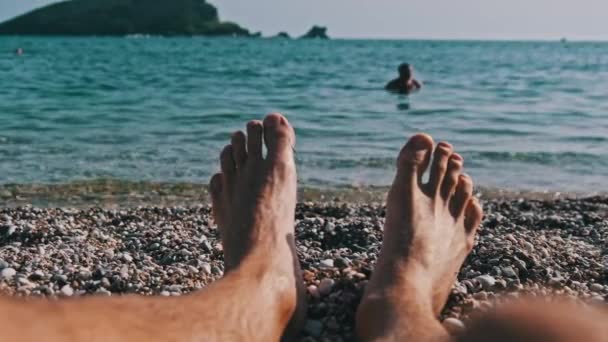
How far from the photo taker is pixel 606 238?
424 cm

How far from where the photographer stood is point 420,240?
286 cm

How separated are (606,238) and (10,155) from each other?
5969 mm

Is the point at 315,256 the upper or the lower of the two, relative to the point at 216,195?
lower

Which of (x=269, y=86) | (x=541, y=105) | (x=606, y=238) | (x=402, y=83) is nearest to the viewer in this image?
(x=606, y=238)

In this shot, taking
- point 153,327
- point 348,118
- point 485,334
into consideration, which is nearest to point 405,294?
point 485,334

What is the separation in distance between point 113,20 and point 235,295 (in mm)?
99726

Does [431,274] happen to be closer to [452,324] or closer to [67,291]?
[452,324]

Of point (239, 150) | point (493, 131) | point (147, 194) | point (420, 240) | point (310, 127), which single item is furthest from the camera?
point (310, 127)

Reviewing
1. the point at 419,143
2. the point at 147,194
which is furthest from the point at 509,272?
the point at 147,194

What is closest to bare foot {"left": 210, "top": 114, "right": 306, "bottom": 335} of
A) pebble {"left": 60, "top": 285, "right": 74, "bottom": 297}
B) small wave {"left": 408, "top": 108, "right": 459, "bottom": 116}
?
pebble {"left": 60, "top": 285, "right": 74, "bottom": 297}

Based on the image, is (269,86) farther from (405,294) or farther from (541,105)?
(405,294)

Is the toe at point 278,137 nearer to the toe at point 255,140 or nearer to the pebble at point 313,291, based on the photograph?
the toe at point 255,140

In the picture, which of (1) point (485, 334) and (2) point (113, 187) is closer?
(1) point (485, 334)

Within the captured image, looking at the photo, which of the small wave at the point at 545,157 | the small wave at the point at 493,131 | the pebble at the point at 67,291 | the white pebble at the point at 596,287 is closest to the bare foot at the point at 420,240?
the white pebble at the point at 596,287
